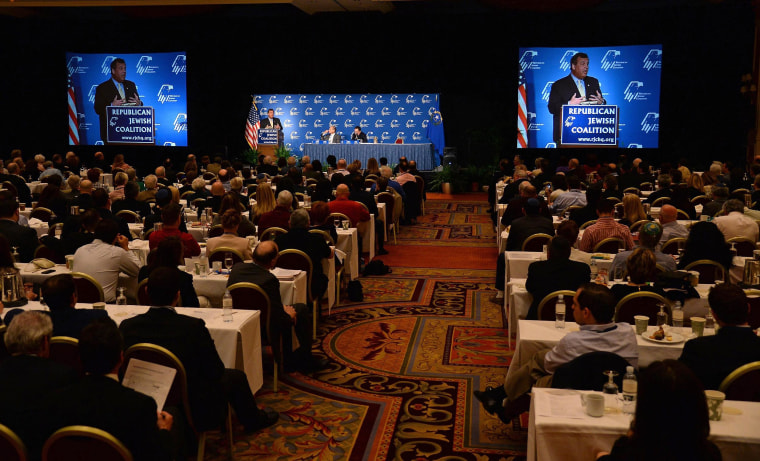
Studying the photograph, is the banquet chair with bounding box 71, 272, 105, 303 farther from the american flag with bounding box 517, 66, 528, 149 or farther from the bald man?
the american flag with bounding box 517, 66, 528, 149

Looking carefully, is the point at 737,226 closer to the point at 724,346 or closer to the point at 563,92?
the point at 724,346

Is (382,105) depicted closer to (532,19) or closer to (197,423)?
(532,19)

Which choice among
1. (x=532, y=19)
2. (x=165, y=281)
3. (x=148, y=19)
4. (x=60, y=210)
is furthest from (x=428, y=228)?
(x=148, y=19)

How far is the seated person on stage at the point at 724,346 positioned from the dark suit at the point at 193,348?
250cm

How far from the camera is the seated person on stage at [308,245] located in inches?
285

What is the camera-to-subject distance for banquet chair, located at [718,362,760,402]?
12.1 ft

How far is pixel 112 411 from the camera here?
3029 mm

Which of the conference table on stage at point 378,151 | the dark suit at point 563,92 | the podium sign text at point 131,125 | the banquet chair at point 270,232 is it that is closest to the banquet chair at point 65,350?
the banquet chair at point 270,232

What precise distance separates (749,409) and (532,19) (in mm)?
17707

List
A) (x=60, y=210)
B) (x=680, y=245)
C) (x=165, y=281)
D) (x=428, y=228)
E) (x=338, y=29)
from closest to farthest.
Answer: (x=165, y=281) → (x=680, y=245) → (x=60, y=210) → (x=428, y=228) → (x=338, y=29)

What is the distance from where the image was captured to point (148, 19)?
2164 cm

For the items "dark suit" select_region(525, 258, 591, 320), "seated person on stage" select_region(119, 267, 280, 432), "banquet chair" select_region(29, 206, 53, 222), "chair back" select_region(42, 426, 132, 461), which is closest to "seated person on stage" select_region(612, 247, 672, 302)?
"dark suit" select_region(525, 258, 591, 320)

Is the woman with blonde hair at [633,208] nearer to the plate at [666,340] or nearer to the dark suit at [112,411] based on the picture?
the plate at [666,340]

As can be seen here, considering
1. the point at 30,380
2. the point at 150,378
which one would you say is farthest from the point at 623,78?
the point at 30,380
